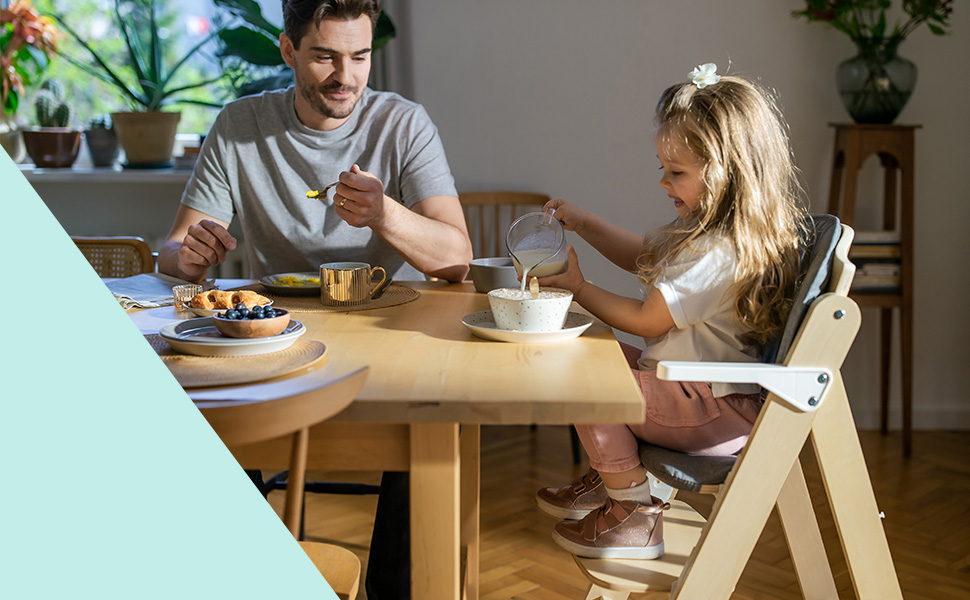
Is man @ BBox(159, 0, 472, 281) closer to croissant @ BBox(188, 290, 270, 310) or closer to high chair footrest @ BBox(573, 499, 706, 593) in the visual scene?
croissant @ BBox(188, 290, 270, 310)

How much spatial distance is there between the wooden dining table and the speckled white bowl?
0.03m

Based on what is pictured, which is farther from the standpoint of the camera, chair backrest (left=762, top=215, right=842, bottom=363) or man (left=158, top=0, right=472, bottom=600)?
man (left=158, top=0, right=472, bottom=600)

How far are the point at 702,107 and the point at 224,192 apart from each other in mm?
1058

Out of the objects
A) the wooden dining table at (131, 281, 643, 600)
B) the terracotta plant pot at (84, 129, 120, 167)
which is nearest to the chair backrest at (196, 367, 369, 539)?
the wooden dining table at (131, 281, 643, 600)

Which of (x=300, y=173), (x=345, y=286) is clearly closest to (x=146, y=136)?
(x=300, y=173)

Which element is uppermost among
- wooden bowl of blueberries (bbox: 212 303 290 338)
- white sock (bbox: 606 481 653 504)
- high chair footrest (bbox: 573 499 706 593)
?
wooden bowl of blueberries (bbox: 212 303 290 338)

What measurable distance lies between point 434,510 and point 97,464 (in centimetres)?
41

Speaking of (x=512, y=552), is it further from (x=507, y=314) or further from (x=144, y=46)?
(x=144, y=46)

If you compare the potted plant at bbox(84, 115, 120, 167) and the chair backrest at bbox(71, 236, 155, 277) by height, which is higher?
the potted plant at bbox(84, 115, 120, 167)

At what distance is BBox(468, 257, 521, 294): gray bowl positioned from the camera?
5.10 feet

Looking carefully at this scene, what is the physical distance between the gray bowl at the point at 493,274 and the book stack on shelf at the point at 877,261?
5.51 ft

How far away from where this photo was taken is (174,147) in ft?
11.3

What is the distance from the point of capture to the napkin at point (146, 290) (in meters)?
1.47

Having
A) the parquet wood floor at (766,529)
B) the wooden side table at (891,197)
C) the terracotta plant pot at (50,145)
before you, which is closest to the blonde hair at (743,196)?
the parquet wood floor at (766,529)
